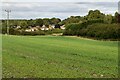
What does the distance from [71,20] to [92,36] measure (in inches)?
1167

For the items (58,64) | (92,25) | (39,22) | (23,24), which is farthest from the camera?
(39,22)

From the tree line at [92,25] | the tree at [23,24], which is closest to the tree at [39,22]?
the tree line at [92,25]

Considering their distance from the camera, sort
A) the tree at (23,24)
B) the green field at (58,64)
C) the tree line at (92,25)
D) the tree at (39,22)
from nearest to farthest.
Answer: the green field at (58,64) → the tree line at (92,25) → the tree at (23,24) → the tree at (39,22)

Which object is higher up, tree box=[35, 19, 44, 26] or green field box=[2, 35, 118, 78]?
tree box=[35, 19, 44, 26]

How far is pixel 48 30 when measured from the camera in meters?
111

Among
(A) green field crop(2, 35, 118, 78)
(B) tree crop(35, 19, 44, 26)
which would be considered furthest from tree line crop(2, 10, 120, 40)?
(A) green field crop(2, 35, 118, 78)

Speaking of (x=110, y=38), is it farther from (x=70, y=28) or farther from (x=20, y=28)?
(x=20, y=28)

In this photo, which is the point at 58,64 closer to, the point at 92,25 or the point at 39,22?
the point at 92,25

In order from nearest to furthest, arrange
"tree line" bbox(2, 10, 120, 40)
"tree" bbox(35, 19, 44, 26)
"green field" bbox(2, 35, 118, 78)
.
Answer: "green field" bbox(2, 35, 118, 78) < "tree line" bbox(2, 10, 120, 40) < "tree" bbox(35, 19, 44, 26)

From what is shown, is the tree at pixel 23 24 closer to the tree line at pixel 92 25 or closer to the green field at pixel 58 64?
the tree line at pixel 92 25

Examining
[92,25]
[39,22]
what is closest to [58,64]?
[92,25]

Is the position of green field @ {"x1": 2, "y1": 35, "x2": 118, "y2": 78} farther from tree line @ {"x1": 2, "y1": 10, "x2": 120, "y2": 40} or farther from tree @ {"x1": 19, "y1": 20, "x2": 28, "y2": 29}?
tree @ {"x1": 19, "y1": 20, "x2": 28, "y2": 29}

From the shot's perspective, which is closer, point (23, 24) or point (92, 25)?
point (92, 25)

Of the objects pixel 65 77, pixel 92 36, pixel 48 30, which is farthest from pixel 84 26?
pixel 65 77
